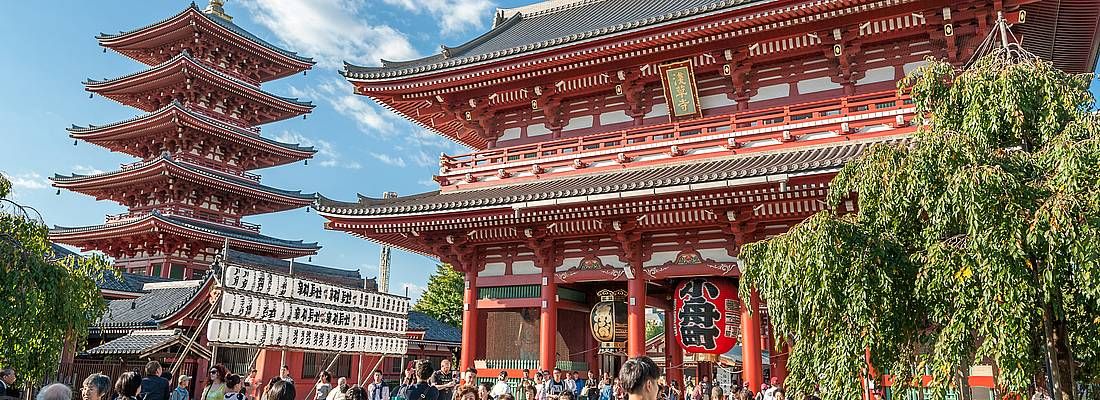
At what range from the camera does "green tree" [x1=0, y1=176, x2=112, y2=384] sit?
9117 millimetres

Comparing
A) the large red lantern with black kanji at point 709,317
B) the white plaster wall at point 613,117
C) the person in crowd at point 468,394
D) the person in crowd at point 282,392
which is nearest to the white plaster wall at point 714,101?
the white plaster wall at point 613,117

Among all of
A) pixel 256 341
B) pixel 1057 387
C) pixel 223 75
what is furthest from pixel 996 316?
pixel 223 75

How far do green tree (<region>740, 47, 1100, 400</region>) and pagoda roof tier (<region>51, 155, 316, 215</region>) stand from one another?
1239 inches

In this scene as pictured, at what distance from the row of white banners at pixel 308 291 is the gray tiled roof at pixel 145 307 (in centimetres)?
880

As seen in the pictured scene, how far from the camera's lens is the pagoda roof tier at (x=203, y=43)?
35.5 metres

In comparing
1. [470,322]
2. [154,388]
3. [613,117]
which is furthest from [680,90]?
[154,388]

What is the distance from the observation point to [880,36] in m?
13.9

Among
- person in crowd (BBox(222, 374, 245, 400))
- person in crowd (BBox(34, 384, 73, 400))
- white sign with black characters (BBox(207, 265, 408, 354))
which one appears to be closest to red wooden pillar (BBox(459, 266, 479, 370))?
white sign with black characters (BBox(207, 265, 408, 354))

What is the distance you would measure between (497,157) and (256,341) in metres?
6.86

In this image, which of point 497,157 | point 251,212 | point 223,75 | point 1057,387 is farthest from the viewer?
point 251,212

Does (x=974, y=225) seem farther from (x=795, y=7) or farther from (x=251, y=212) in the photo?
(x=251, y=212)

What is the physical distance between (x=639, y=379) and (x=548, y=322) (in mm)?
11389

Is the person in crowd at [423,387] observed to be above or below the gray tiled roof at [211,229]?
below

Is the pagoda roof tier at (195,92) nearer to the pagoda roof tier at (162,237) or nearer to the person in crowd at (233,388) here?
the pagoda roof tier at (162,237)
